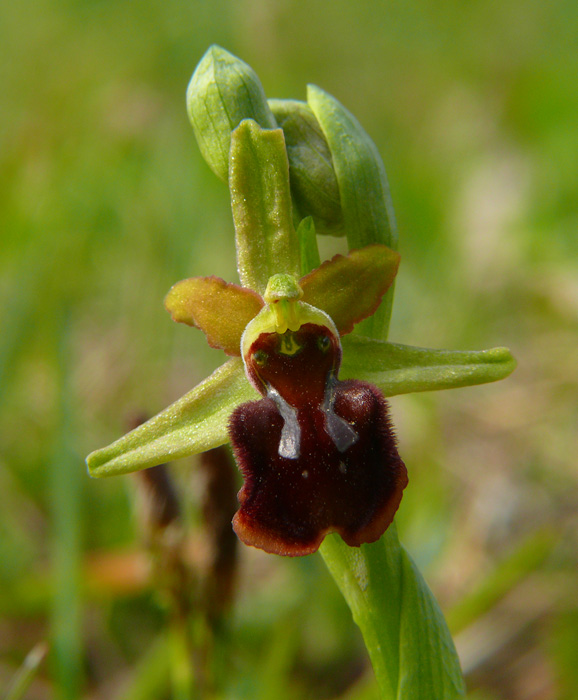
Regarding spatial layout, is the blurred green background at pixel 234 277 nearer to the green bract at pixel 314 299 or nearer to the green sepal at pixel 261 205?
the green bract at pixel 314 299

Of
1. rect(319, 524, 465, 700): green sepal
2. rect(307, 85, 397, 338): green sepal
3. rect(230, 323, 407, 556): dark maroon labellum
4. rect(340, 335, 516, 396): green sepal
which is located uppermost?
rect(307, 85, 397, 338): green sepal

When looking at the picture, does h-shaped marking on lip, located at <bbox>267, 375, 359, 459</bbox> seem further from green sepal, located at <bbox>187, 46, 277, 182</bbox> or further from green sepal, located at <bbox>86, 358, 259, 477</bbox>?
green sepal, located at <bbox>187, 46, 277, 182</bbox>

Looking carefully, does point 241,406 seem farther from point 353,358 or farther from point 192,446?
point 353,358

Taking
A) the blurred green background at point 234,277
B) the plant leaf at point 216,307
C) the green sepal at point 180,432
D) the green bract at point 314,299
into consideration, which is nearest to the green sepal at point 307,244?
the green bract at point 314,299

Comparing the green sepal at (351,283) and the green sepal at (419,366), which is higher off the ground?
the green sepal at (351,283)

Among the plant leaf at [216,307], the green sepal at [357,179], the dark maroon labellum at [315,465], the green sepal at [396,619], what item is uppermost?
the green sepal at [357,179]

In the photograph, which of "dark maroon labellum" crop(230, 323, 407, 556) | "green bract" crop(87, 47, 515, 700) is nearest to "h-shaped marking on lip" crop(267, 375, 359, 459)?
"dark maroon labellum" crop(230, 323, 407, 556)

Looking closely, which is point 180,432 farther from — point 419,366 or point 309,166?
point 309,166

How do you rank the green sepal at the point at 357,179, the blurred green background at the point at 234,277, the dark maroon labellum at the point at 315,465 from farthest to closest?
the blurred green background at the point at 234,277 < the green sepal at the point at 357,179 < the dark maroon labellum at the point at 315,465

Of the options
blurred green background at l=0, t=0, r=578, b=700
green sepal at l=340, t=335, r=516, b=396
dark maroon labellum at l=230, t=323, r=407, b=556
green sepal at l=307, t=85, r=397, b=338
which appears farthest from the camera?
blurred green background at l=0, t=0, r=578, b=700
